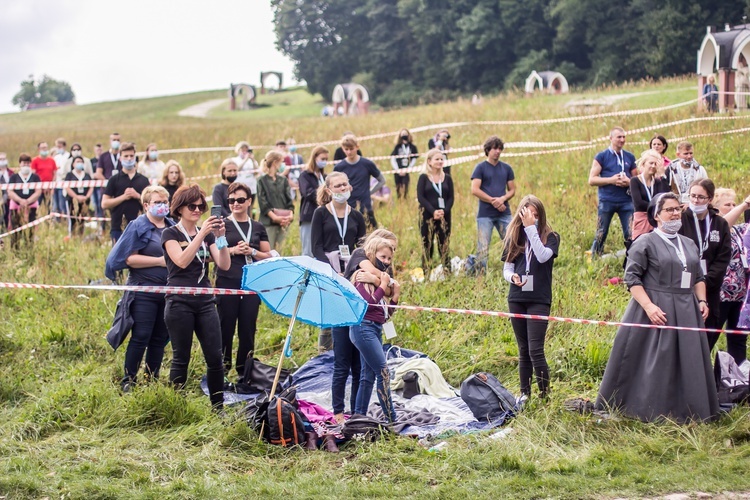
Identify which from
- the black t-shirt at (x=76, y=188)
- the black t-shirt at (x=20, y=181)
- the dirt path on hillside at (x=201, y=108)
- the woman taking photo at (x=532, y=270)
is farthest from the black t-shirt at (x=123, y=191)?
the dirt path on hillside at (x=201, y=108)

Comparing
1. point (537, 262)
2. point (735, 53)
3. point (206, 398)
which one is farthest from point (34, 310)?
point (735, 53)

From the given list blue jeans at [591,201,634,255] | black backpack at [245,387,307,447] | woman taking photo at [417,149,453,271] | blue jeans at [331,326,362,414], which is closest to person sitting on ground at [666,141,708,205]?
blue jeans at [591,201,634,255]

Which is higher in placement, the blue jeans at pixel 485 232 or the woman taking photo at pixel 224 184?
the woman taking photo at pixel 224 184

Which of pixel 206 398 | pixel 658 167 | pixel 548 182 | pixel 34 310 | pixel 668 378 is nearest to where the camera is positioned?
pixel 668 378

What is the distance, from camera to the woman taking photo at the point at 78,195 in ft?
52.1

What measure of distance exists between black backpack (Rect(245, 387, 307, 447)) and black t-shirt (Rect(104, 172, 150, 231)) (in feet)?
18.2

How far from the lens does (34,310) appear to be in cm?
1125

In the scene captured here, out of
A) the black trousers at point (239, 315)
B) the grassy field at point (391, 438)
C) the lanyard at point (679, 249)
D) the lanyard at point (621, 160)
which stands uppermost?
the lanyard at point (621, 160)

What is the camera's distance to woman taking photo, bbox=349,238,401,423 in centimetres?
713

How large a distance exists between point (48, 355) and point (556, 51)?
176 feet

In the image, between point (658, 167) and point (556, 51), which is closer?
point (658, 167)

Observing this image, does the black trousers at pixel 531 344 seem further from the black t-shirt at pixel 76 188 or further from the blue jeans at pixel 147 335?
the black t-shirt at pixel 76 188

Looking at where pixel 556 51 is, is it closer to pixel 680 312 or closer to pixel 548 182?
pixel 548 182

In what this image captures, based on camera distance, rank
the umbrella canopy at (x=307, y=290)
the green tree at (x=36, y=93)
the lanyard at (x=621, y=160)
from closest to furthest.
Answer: the umbrella canopy at (x=307, y=290) < the lanyard at (x=621, y=160) < the green tree at (x=36, y=93)
